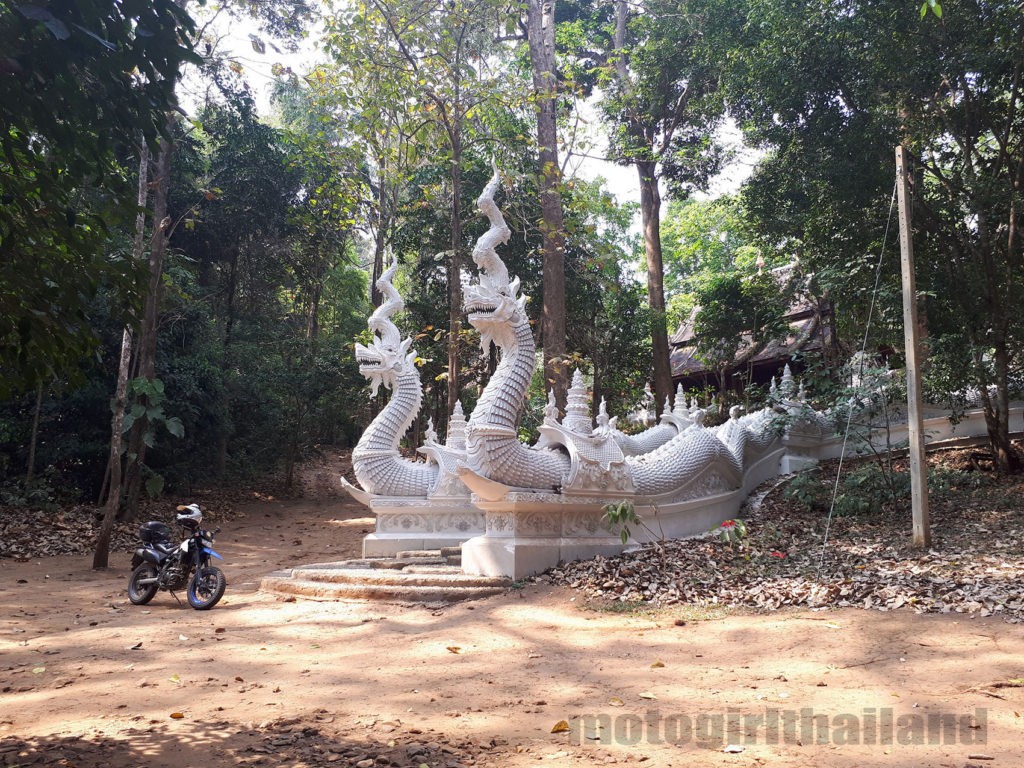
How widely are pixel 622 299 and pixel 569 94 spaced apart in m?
7.04

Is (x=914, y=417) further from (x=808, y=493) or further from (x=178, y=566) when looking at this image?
(x=178, y=566)

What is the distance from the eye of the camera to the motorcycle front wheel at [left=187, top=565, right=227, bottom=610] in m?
7.04

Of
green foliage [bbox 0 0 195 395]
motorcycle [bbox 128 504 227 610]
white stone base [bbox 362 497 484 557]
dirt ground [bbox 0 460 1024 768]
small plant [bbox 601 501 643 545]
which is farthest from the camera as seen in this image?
white stone base [bbox 362 497 484 557]

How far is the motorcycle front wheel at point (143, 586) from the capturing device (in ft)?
24.4

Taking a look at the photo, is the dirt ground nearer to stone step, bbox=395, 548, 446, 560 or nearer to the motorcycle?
the motorcycle

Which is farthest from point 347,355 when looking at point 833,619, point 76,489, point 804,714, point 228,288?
point 804,714

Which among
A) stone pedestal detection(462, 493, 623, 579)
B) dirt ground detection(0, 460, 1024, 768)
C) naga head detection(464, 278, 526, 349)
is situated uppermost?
naga head detection(464, 278, 526, 349)

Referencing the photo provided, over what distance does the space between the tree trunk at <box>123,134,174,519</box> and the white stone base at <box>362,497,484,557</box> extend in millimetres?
5233

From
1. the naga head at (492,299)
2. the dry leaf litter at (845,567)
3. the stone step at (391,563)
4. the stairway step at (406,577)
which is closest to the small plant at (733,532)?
the dry leaf litter at (845,567)

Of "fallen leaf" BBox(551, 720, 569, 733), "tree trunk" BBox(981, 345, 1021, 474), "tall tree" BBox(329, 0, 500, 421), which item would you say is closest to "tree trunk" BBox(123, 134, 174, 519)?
"tall tree" BBox(329, 0, 500, 421)

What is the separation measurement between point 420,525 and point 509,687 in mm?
5957

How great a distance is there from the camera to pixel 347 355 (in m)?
19.7

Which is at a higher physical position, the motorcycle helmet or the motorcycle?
the motorcycle helmet

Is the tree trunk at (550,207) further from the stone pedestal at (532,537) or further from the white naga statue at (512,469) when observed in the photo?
the stone pedestal at (532,537)
